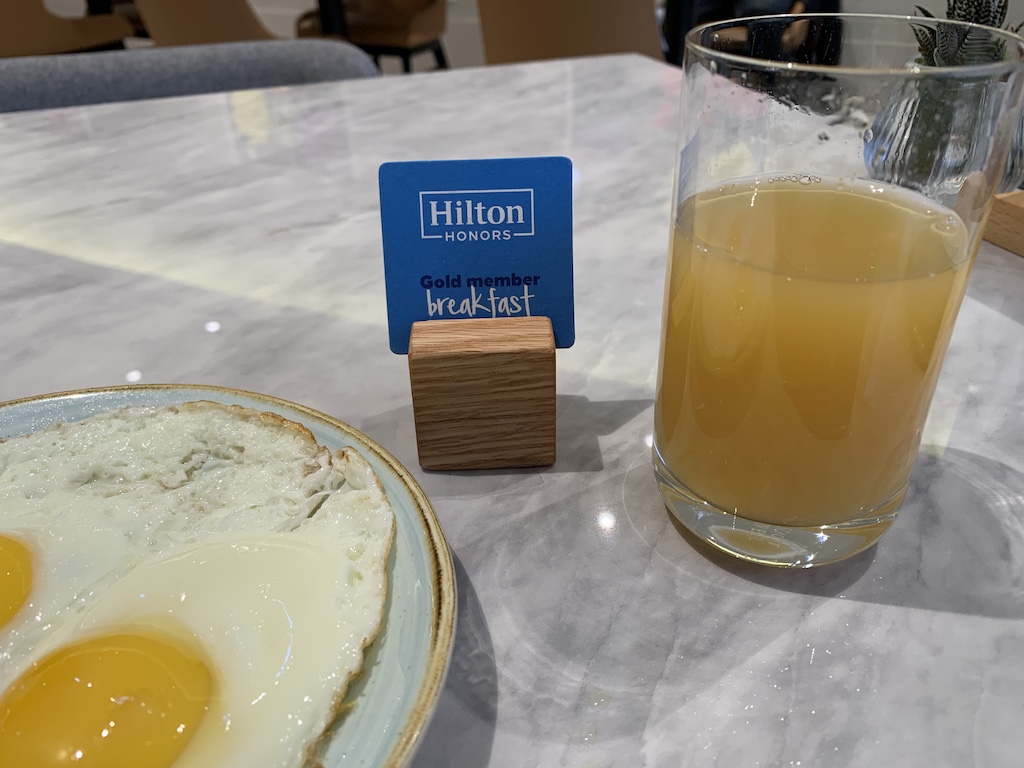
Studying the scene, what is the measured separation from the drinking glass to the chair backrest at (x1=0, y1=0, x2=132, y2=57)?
3630 mm

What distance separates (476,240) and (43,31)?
362 cm

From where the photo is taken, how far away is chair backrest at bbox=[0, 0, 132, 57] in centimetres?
322

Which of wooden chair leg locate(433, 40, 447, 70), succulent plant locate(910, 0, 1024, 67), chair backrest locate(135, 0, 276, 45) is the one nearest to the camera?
succulent plant locate(910, 0, 1024, 67)

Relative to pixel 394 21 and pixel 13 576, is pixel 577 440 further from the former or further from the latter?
pixel 394 21

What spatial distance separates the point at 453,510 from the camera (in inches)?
27.2

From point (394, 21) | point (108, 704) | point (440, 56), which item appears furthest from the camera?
point (440, 56)

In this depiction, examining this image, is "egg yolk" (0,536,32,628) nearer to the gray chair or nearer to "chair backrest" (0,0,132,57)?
the gray chair

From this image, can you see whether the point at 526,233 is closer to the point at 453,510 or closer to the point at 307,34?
the point at 453,510

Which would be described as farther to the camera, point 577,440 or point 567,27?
point 567,27

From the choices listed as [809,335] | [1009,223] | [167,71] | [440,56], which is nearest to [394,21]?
[440,56]

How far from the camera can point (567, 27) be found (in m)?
3.15

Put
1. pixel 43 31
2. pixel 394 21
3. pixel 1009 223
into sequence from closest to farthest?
pixel 1009 223 < pixel 43 31 < pixel 394 21

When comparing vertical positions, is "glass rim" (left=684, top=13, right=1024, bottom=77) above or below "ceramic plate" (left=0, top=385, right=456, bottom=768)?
above

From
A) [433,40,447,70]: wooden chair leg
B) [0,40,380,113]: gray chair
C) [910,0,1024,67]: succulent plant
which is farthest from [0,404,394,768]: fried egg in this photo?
[433,40,447,70]: wooden chair leg
